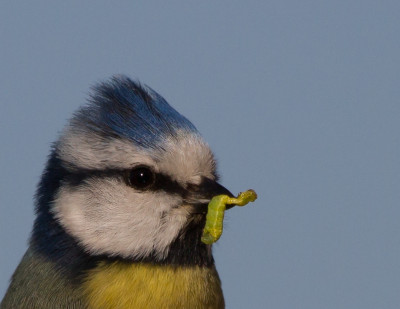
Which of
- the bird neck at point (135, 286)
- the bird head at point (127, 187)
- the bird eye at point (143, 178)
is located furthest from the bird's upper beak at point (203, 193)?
the bird neck at point (135, 286)

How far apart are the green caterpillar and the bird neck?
25cm

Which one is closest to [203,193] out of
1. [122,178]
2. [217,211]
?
[217,211]

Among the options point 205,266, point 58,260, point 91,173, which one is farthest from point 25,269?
→ point 205,266

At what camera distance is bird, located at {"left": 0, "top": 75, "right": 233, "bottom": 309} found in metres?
5.59

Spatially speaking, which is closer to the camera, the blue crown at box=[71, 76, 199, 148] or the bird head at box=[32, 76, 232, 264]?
the bird head at box=[32, 76, 232, 264]

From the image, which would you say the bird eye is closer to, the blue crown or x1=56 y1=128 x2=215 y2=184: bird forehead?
x1=56 y1=128 x2=215 y2=184: bird forehead

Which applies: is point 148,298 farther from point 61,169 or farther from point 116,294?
point 61,169

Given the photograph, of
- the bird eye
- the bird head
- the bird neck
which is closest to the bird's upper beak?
the bird head

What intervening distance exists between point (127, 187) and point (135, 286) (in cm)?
54

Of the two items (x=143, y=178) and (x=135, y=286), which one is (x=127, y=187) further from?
(x=135, y=286)

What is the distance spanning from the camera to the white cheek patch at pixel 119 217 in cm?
559

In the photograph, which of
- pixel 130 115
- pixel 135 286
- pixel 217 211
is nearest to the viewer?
pixel 135 286

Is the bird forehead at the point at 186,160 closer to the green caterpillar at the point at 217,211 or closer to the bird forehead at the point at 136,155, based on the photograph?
the bird forehead at the point at 136,155

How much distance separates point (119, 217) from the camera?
5.63 metres
